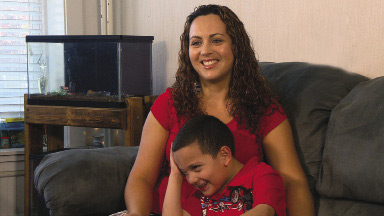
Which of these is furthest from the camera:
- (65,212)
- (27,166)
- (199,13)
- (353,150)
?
(27,166)

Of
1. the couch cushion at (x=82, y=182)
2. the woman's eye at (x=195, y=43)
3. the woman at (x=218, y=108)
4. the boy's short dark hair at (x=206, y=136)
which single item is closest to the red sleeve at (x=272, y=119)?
the woman at (x=218, y=108)

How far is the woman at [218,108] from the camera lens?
160 cm

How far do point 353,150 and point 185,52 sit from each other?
73cm

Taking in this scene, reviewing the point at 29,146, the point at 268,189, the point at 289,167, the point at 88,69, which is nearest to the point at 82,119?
the point at 88,69

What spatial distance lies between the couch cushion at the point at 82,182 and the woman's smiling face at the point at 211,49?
463mm

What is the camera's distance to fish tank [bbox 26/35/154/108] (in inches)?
107

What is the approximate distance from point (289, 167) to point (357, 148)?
10.9 inches

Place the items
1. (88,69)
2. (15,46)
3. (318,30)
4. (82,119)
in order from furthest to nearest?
(15,46) < (88,69) < (82,119) < (318,30)

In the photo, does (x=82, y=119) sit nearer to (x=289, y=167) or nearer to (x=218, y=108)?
(x=218, y=108)

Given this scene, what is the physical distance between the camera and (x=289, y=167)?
1.55 meters

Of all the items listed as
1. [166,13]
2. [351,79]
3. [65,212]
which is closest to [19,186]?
[166,13]

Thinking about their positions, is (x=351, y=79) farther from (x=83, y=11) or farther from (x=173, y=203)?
(x=83, y=11)

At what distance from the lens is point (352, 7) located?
1742 millimetres

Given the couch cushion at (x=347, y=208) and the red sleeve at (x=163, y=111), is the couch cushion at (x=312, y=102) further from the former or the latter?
the red sleeve at (x=163, y=111)
